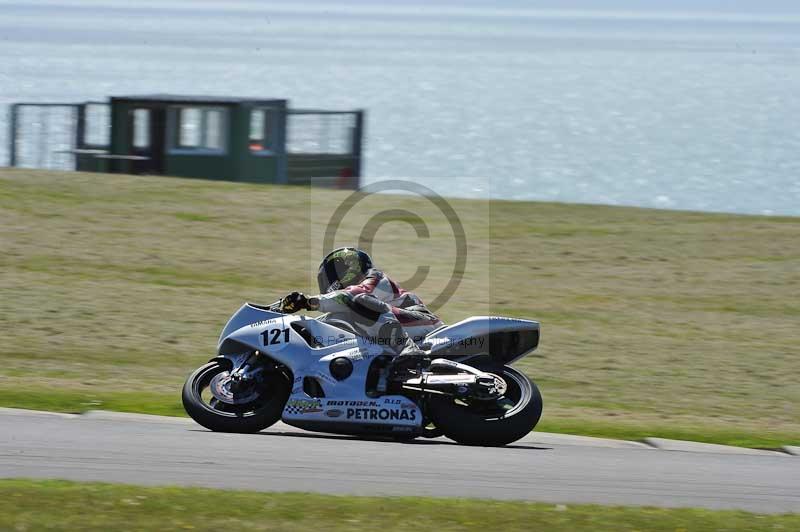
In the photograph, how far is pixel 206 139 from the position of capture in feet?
112

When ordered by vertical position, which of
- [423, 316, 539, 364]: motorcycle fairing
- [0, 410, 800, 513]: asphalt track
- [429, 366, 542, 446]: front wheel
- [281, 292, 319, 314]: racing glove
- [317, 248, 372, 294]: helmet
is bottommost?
[0, 410, 800, 513]: asphalt track

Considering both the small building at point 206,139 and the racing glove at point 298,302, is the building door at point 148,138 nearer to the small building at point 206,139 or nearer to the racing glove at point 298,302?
the small building at point 206,139

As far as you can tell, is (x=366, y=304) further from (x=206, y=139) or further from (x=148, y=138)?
(x=148, y=138)

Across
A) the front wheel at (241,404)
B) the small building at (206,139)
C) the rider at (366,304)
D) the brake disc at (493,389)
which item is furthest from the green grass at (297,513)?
the small building at (206,139)

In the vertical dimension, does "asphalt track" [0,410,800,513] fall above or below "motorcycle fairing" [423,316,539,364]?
below

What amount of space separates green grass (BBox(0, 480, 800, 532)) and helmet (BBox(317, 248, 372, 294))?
2.76m

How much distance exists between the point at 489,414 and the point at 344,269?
5.70 ft

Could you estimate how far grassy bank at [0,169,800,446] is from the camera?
15.4m

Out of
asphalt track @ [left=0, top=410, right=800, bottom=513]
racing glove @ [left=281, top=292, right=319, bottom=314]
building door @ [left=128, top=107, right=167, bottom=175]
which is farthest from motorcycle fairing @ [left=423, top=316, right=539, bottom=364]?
building door @ [left=128, top=107, right=167, bottom=175]

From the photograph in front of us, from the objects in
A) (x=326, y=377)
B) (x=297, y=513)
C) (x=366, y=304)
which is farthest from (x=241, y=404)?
(x=297, y=513)

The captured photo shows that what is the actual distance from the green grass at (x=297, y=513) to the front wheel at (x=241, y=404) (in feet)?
6.91

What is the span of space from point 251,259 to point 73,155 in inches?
502

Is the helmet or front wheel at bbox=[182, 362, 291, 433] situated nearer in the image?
front wheel at bbox=[182, 362, 291, 433]

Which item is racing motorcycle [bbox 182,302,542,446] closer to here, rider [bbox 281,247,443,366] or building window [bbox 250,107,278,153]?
rider [bbox 281,247,443,366]
